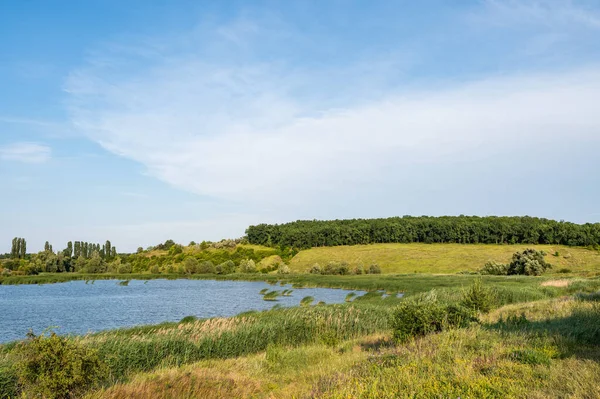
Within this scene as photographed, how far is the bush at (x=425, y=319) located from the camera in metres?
17.1

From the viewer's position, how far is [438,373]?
9781mm

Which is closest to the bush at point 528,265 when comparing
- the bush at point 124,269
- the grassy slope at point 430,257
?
the grassy slope at point 430,257

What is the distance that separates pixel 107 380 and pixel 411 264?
93889 mm

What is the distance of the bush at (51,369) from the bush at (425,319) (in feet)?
36.3

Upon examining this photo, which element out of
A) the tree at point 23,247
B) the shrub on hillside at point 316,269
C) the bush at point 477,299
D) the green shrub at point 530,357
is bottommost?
the shrub on hillside at point 316,269

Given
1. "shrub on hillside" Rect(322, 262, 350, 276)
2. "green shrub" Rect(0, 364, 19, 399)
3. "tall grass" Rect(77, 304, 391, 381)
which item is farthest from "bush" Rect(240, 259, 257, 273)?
"green shrub" Rect(0, 364, 19, 399)

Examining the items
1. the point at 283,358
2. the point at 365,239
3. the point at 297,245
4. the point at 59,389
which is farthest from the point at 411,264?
the point at 59,389

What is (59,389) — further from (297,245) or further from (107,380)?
(297,245)

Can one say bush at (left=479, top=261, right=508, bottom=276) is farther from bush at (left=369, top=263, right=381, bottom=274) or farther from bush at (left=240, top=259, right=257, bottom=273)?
Answer: bush at (left=240, top=259, right=257, bottom=273)

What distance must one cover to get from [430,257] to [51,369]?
102 meters

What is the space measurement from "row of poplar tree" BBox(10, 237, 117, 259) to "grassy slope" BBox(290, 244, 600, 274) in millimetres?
74848

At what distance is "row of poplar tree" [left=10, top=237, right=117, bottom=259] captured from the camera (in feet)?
460

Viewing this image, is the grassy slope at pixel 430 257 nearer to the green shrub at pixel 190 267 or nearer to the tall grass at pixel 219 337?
the green shrub at pixel 190 267

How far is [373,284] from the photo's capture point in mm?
64125
